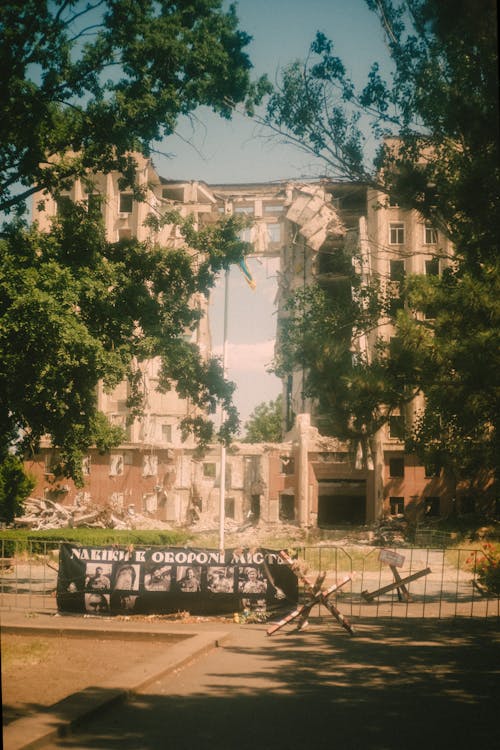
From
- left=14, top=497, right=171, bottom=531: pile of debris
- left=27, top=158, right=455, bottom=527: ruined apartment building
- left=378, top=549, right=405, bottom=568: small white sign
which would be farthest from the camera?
left=27, top=158, right=455, bottom=527: ruined apartment building

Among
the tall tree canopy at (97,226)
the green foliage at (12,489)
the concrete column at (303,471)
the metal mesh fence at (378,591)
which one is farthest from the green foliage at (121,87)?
the concrete column at (303,471)

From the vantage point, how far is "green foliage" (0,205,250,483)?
18.5m

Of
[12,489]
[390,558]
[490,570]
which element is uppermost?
[12,489]

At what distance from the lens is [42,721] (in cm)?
684

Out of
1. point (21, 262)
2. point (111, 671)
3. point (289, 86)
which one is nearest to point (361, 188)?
point (289, 86)

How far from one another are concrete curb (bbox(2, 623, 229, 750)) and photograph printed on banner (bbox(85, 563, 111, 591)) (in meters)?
2.93

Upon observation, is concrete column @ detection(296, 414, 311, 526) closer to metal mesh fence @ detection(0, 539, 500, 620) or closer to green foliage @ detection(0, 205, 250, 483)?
metal mesh fence @ detection(0, 539, 500, 620)

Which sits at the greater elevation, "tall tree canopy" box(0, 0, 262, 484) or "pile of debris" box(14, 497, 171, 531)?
"tall tree canopy" box(0, 0, 262, 484)

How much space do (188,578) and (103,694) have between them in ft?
25.9

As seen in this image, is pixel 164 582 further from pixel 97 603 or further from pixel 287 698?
pixel 287 698

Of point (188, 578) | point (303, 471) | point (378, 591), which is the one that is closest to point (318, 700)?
point (188, 578)

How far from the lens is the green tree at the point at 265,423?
9164 centimetres

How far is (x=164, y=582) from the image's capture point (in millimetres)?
15805

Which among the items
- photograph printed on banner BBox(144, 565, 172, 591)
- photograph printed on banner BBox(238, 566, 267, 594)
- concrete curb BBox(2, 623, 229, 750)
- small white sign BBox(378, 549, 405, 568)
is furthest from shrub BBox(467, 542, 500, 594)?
concrete curb BBox(2, 623, 229, 750)
